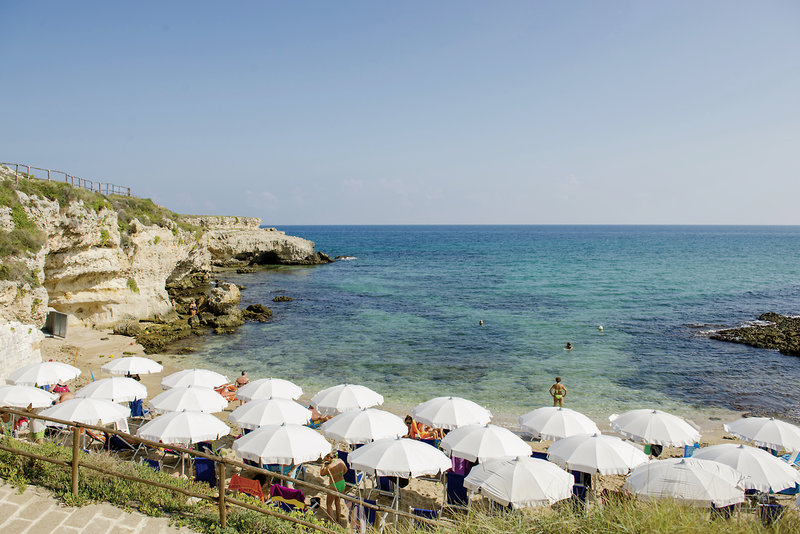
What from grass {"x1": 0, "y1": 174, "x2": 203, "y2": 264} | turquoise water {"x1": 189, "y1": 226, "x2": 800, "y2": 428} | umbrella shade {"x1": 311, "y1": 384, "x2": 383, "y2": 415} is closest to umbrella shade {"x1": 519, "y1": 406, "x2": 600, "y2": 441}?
umbrella shade {"x1": 311, "y1": 384, "x2": 383, "y2": 415}

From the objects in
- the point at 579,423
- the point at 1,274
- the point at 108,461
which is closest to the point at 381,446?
the point at 108,461

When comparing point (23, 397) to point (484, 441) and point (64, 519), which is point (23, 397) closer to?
point (64, 519)

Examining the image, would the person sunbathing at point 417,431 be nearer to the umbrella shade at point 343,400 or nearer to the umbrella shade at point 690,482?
the umbrella shade at point 343,400

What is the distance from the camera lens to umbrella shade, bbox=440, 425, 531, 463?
364 inches

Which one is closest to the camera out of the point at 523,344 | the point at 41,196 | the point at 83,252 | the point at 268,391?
the point at 268,391

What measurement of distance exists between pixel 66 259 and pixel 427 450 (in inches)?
740

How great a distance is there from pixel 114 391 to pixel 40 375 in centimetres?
249

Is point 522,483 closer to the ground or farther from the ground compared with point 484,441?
farther from the ground

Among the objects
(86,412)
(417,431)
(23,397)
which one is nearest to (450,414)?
(417,431)

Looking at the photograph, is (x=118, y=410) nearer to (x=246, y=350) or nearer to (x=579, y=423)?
(x=579, y=423)

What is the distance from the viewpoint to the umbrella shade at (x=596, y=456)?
28.6 feet

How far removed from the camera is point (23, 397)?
436 inches

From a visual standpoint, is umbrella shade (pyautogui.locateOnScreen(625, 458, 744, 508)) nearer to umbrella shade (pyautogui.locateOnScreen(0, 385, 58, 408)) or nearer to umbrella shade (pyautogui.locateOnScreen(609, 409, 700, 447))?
umbrella shade (pyautogui.locateOnScreen(609, 409, 700, 447))

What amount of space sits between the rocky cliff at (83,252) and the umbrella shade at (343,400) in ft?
31.1
